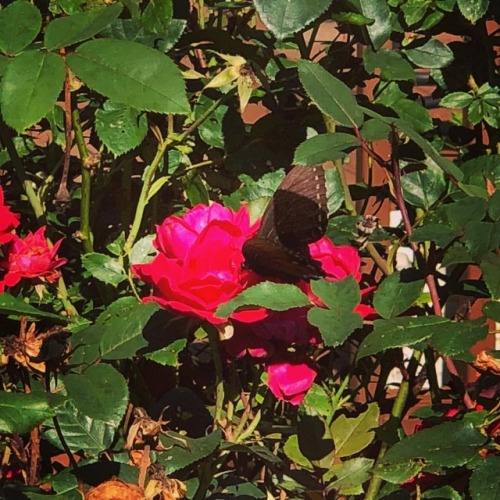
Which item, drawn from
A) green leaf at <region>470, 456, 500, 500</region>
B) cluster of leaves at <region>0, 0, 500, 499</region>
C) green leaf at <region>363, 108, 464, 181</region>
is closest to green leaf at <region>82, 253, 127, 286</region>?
cluster of leaves at <region>0, 0, 500, 499</region>

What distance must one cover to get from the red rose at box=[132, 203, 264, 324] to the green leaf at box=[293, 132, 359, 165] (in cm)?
8

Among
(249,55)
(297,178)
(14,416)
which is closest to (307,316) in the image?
(297,178)

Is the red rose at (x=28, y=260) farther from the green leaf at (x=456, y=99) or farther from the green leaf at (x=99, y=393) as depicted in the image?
the green leaf at (x=456, y=99)

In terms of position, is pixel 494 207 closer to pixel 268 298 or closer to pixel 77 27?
pixel 268 298

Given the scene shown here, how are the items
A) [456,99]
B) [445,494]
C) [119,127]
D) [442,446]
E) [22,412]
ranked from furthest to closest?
[456,99]
[119,127]
[445,494]
[442,446]
[22,412]

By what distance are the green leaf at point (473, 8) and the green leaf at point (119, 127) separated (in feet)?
1.36

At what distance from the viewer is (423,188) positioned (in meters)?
1.02

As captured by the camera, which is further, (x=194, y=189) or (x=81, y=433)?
(x=194, y=189)

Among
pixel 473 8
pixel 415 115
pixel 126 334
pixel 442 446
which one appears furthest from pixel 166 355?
pixel 473 8

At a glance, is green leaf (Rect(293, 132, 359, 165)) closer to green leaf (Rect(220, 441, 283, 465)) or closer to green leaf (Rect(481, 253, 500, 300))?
green leaf (Rect(481, 253, 500, 300))

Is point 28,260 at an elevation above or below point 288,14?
below

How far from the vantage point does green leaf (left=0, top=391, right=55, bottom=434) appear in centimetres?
62

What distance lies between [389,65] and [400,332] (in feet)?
1.30

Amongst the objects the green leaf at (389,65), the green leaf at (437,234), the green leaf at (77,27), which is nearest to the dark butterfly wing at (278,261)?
the green leaf at (437,234)
